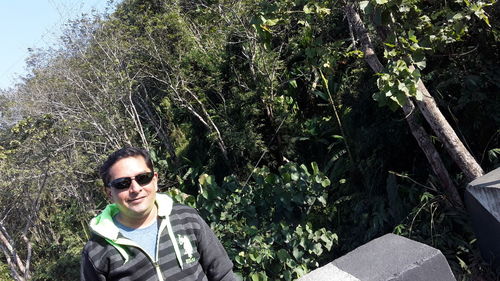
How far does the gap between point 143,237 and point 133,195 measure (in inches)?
6.4

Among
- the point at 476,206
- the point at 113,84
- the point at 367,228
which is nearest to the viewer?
the point at 476,206

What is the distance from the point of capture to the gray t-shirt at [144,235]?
6.06 feet

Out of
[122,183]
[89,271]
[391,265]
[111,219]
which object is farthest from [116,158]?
[391,265]

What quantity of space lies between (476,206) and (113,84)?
7.63 meters

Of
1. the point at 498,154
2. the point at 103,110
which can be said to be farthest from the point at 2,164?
the point at 498,154

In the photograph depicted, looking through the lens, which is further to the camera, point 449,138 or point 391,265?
point 449,138

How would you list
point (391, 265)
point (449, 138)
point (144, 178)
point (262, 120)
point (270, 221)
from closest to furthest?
point (144, 178) < point (391, 265) < point (449, 138) < point (270, 221) < point (262, 120)

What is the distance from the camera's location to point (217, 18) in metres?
9.09

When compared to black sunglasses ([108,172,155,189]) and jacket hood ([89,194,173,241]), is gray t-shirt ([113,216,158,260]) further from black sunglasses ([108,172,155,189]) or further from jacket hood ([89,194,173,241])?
black sunglasses ([108,172,155,189])

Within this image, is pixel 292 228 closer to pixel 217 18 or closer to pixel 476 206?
pixel 476 206

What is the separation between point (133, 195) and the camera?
186 centimetres

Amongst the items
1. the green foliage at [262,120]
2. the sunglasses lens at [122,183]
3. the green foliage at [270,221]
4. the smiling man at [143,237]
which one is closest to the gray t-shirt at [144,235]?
the smiling man at [143,237]

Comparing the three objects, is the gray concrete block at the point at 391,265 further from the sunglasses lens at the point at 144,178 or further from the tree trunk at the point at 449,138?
the tree trunk at the point at 449,138

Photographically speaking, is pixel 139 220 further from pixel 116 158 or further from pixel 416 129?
pixel 416 129
